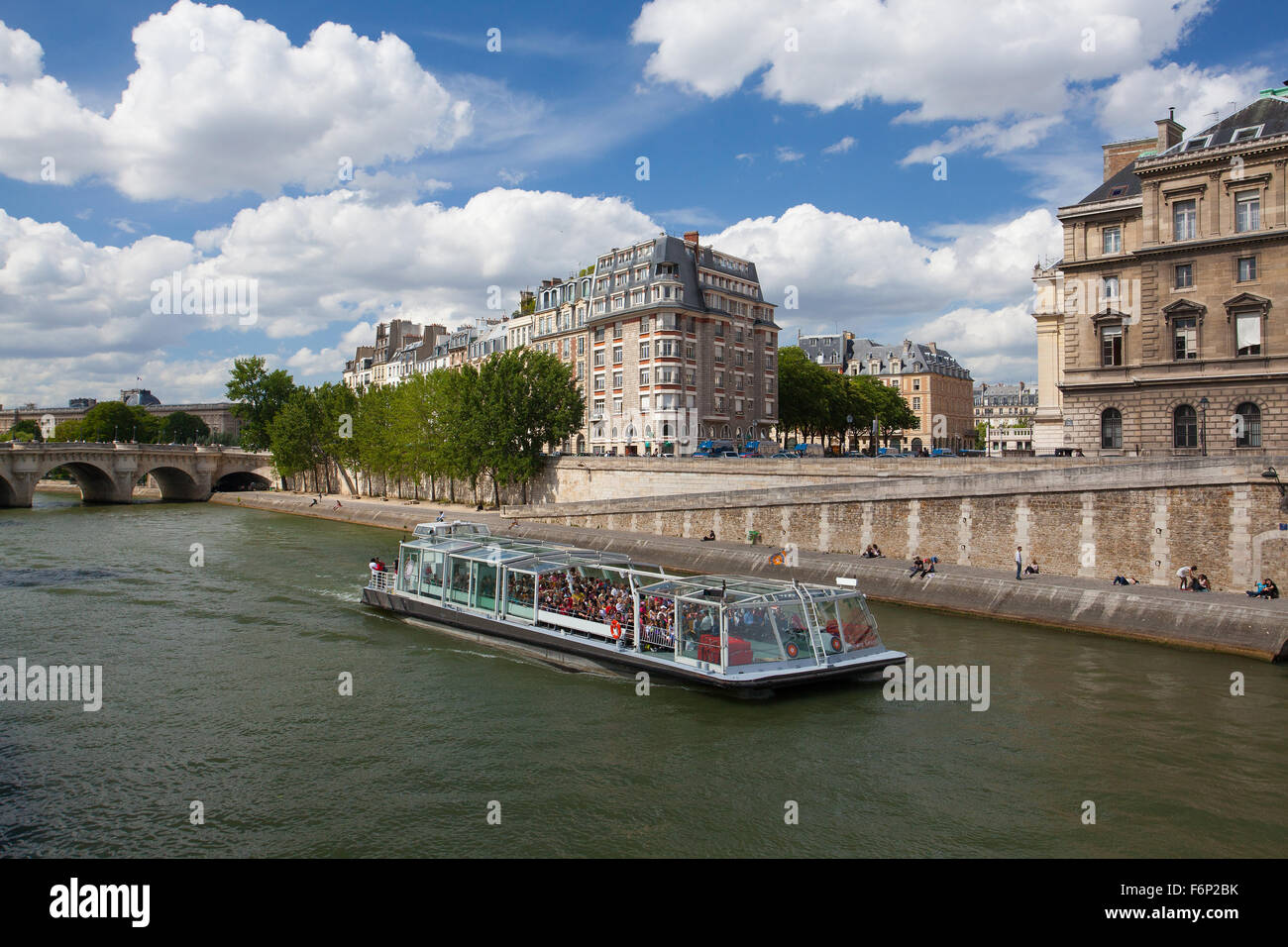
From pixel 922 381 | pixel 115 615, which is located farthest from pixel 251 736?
pixel 922 381

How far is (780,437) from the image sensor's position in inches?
3425

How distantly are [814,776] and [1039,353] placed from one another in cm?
3933

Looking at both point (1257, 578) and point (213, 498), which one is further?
point (213, 498)

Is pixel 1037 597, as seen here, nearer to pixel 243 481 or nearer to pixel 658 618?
pixel 658 618

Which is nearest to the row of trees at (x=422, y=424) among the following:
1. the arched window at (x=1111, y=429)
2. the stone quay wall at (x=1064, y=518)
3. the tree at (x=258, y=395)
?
the tree at (x=258, y=395)

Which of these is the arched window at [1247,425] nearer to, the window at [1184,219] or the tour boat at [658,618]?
the window at [1184,219]

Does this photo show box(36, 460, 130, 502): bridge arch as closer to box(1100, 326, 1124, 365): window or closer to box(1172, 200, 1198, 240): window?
box(1100, 326, 1124, 365): window

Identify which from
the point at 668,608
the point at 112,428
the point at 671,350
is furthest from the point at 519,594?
the point at 112,428

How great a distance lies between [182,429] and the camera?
158750mm

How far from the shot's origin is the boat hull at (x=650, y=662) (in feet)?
57.9

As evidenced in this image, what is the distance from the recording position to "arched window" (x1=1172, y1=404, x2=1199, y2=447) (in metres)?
31.9

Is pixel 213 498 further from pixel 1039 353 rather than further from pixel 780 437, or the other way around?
pixel 1039 353

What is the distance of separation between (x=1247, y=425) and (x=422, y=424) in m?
51.7

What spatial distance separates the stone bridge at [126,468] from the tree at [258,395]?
2.56 meters
